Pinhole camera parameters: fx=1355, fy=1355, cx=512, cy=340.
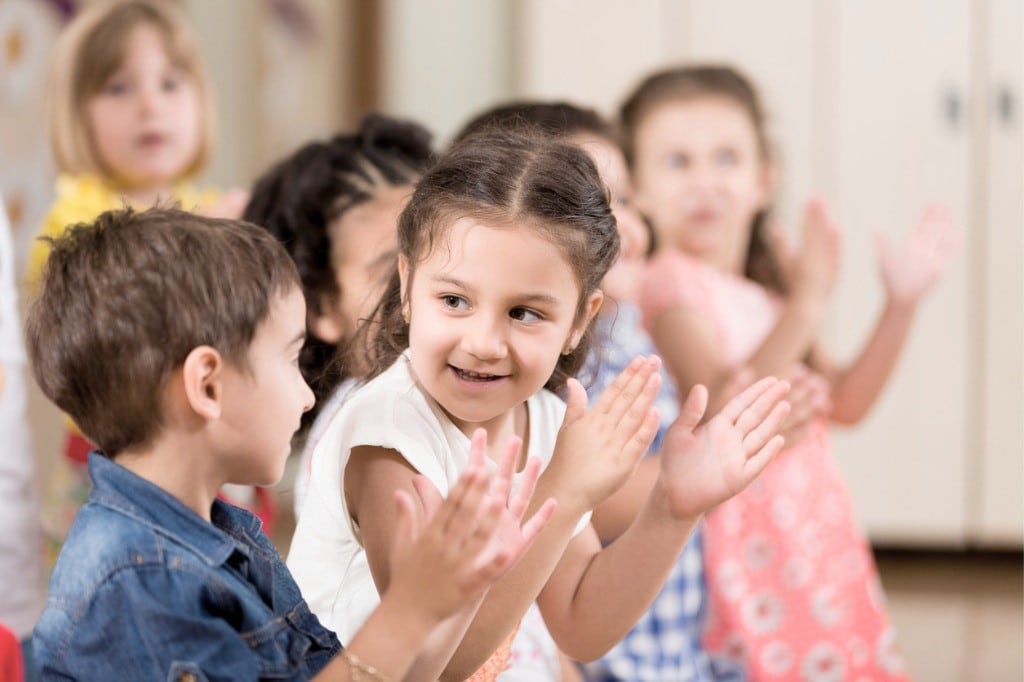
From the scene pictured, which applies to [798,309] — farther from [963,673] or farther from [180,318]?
[180,318]

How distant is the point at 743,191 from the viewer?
2.25 meters

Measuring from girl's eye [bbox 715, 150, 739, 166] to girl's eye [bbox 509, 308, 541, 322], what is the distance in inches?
48.2

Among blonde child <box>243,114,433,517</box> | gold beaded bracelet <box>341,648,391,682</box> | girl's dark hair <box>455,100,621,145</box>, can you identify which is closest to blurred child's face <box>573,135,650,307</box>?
girl's dark hair <box>455,100,621,145</box>

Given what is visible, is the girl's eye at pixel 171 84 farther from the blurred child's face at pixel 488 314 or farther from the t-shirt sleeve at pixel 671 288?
the blurred child's face at pixel 488 314

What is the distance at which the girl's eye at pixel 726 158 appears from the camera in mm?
2246

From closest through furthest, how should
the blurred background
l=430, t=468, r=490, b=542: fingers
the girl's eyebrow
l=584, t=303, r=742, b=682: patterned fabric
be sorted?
l=430, t=468, r=490, b=542: fingers → the girl's eyebrow → l=584, t=303, r=742, b=682: patterned fabric → the blurred background

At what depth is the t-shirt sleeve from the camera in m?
2.13

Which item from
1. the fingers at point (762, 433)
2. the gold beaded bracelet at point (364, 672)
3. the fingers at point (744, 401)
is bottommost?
the gold beaded bracelet at point (364, 672)

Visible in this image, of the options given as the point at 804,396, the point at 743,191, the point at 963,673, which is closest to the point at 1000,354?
the point at 963,673

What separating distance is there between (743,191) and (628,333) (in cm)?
50

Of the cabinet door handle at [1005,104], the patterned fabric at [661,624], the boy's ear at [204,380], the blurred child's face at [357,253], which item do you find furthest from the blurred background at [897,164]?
the boy's ear at [204,380]

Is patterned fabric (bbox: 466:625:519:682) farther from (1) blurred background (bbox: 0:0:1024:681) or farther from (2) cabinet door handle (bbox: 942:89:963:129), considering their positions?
(2) cabinet door handle (bbox: 942:89:963:129)

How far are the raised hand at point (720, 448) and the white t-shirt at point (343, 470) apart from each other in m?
0.19

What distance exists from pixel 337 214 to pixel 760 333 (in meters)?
0.89
